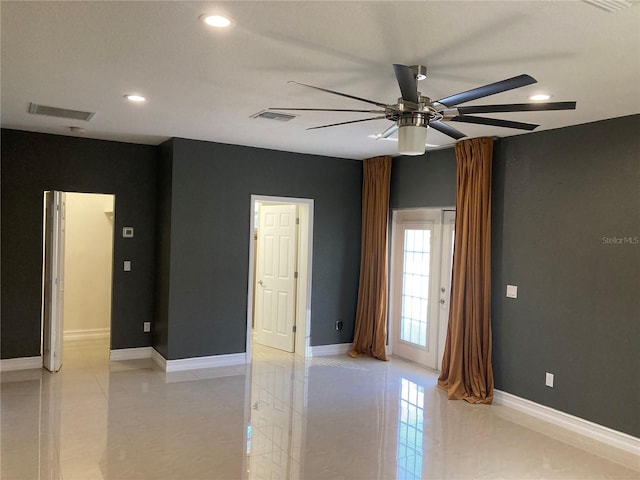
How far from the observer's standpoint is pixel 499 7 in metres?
2.27

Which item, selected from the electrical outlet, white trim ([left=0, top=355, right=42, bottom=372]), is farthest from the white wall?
the electrical outlet

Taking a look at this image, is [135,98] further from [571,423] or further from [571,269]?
[571,423]

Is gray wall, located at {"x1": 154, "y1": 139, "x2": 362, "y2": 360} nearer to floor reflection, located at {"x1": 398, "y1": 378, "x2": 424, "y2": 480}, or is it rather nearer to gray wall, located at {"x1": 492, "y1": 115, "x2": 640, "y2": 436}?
floor reflection, located at {"x1": 398, "y1": 378, "x2": 424, "y2": 480}

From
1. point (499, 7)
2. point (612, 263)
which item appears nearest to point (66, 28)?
point (499, 7)

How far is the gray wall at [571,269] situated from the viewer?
4094 mm

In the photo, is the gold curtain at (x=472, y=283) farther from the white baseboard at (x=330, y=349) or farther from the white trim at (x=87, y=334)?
the white trim at (x=87, y=334)

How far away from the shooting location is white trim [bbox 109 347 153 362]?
625 centimetres

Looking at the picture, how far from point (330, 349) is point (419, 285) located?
152 centimetres

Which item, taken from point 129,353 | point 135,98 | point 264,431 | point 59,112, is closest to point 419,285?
point 264,431

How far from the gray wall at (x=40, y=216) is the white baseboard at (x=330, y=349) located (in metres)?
2.19

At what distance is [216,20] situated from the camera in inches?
98.7

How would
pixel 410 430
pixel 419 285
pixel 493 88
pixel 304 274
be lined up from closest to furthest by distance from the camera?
1. pixel 493 88
2. pixel 410 430
3. pixel 419 285
4. pixel 304 274

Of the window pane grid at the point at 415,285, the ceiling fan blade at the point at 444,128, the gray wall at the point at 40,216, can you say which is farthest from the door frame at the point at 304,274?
the ceiling fan blade at the point at 444,128

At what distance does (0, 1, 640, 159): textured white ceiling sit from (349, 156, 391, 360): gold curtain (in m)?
2.42
